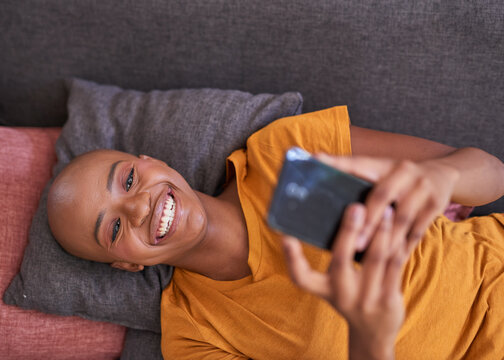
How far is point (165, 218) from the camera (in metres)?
1.05

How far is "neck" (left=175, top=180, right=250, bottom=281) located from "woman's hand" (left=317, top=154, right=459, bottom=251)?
0.60 metres

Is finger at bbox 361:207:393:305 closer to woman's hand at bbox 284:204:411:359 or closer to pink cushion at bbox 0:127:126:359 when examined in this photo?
woman's hand at bbox 284:204:411:359

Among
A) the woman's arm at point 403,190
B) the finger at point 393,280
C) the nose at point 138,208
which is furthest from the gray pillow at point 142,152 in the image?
the finger at point 393,280

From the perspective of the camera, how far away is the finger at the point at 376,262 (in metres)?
0.59

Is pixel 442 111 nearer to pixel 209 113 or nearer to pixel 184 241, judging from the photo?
pixel 209 113

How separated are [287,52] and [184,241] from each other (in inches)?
29.6

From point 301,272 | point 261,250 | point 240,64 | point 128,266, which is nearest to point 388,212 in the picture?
point 301,272

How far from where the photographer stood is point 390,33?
1.30 metres

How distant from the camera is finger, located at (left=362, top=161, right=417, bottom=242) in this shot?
599 millimetres

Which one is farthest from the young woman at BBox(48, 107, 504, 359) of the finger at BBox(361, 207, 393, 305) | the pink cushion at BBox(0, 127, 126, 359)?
the finger at BBox(361, 207, 393, 305)

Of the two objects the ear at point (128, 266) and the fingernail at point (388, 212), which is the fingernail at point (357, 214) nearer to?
the fingernail at point (388, 212)

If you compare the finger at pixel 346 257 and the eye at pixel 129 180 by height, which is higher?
the finger at pixel 346 257

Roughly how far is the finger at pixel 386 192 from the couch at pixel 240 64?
81cm

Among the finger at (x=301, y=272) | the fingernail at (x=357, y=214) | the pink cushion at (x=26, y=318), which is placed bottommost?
the pink cushion at (x=26, y=318)
